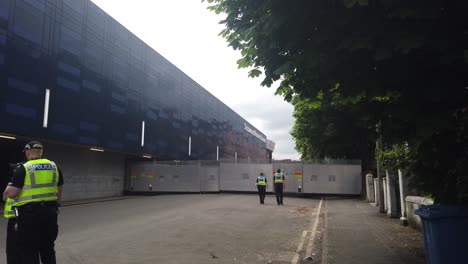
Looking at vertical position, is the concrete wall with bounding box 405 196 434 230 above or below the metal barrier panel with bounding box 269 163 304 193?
below

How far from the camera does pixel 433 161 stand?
20.4 feet

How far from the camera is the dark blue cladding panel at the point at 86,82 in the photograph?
61.4ft

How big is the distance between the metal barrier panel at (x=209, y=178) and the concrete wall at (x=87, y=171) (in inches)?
244

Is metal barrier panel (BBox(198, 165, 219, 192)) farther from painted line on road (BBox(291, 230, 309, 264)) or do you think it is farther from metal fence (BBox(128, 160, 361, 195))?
painted line on road (BBox(291, 230, 309, 264))

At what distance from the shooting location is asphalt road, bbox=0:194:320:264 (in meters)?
7.65

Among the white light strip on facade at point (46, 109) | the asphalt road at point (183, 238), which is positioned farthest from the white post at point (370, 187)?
the white light strip on facade at point (46, 109)

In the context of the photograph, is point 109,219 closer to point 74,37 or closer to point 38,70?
point 38,70

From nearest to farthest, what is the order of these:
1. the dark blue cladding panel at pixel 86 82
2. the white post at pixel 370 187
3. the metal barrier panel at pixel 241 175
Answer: the dark blue cladding panel at pixel 86 82 < the white post at pixel 370 187 < the metal barrier panel at pixel 241 175

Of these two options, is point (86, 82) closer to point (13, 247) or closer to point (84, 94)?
point (84, 94)

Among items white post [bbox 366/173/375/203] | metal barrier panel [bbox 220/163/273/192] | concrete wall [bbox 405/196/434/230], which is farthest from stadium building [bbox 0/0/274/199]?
concrete wall [bbox 405/196/434/230]

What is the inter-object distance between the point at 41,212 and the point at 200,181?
24218mm

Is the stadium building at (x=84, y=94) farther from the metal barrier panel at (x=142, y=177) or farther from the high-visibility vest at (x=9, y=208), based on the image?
the high-visibility vest at (x=9, y=208)

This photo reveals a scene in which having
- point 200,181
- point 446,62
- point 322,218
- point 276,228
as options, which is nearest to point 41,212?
point 446,62

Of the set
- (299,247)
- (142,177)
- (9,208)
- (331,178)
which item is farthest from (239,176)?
(9,208)
